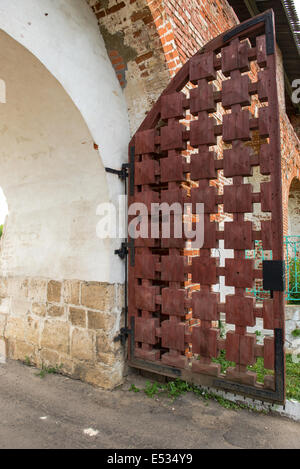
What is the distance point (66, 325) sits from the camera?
3189 millimetres

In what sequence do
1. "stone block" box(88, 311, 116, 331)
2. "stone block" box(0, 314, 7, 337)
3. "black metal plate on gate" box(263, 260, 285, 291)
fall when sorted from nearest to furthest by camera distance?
1. "black metal plate on gate" box(263, 260, 285, 291)
2. "stone block" box(88, 311, 116, 331)
3. "stone block" box(0, 314, 7, 337)

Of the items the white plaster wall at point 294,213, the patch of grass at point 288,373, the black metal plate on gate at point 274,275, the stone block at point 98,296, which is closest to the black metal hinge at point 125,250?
the stone block at point 98,296

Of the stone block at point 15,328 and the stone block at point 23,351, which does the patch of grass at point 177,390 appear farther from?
the stone block at point 15,328

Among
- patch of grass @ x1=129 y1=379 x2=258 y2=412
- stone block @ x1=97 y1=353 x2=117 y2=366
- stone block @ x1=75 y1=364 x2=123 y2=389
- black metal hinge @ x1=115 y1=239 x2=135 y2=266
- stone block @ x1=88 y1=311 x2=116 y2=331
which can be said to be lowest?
patch of grass @ x1=129 y1=379 x2=258 y2=412

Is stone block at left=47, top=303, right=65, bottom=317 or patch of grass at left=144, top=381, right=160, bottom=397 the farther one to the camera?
stone block at left=47, top=303, right=65, bottom=317

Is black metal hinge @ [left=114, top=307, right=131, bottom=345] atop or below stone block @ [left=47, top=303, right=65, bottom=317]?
below

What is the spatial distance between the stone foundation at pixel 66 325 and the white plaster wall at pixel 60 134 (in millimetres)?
156

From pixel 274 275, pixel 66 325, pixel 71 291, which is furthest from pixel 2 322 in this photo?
pixel 274 275

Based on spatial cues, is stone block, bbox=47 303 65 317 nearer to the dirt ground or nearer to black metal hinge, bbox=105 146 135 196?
the dirt ground

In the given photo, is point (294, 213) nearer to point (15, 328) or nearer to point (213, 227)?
point (213, 227)

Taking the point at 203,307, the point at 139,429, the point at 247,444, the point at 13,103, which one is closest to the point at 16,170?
the point at 13,103

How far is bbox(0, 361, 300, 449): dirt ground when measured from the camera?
214 centimetres

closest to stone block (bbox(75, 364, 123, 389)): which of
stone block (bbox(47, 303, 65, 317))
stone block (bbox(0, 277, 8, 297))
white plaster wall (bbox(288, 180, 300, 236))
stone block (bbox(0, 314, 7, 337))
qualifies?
stone block (bbox(47, 303, 65, 317))

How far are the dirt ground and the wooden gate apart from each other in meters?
0.24
